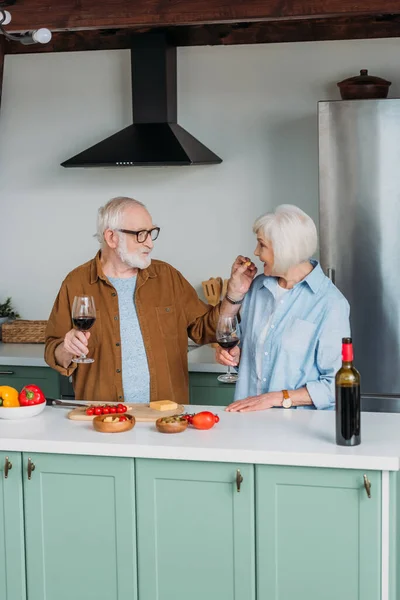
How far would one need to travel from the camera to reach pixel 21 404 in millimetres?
3281

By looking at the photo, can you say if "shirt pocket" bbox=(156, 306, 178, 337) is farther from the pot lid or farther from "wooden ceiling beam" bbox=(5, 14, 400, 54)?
"wooden ceiling beam" bbox=(5, 14, 400, 54)

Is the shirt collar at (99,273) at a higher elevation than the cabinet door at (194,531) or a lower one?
higher

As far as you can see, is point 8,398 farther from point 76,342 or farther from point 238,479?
point 238,479

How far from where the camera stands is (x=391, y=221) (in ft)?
15.2

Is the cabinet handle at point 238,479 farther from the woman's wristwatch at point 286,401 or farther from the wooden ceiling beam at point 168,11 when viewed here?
the wooden ceiling beam at point 168,11

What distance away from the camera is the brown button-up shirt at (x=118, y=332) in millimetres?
3629

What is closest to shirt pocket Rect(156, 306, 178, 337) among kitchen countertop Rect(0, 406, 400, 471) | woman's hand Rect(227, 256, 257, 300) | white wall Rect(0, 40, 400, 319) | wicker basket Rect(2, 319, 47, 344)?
woman's hand Rect(227, 256, 257, 300)

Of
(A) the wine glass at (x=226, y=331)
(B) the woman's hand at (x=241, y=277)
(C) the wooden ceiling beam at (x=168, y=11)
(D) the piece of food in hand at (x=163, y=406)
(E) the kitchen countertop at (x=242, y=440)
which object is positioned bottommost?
(E) the kitchen countertop at (x=242, y=440)

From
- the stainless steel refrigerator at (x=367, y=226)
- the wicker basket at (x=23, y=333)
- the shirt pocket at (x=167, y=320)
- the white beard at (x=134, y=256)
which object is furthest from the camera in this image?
the wicker basket at (x=23, y=333)

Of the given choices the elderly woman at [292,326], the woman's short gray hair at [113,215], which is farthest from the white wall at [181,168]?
the elderly woman at [292,326]

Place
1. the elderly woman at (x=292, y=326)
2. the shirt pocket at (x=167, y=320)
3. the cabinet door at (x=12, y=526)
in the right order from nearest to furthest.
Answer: the cabinet door at (x=12, y=526), the elderly woman at (x=292, y=326), the shirt pocket at (x=167, y=320)

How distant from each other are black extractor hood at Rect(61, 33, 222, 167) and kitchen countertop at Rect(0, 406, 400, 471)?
6.96 feet

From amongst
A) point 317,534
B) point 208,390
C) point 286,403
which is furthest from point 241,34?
point 317,534

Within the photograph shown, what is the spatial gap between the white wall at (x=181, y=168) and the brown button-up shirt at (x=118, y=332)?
167 centimetres
